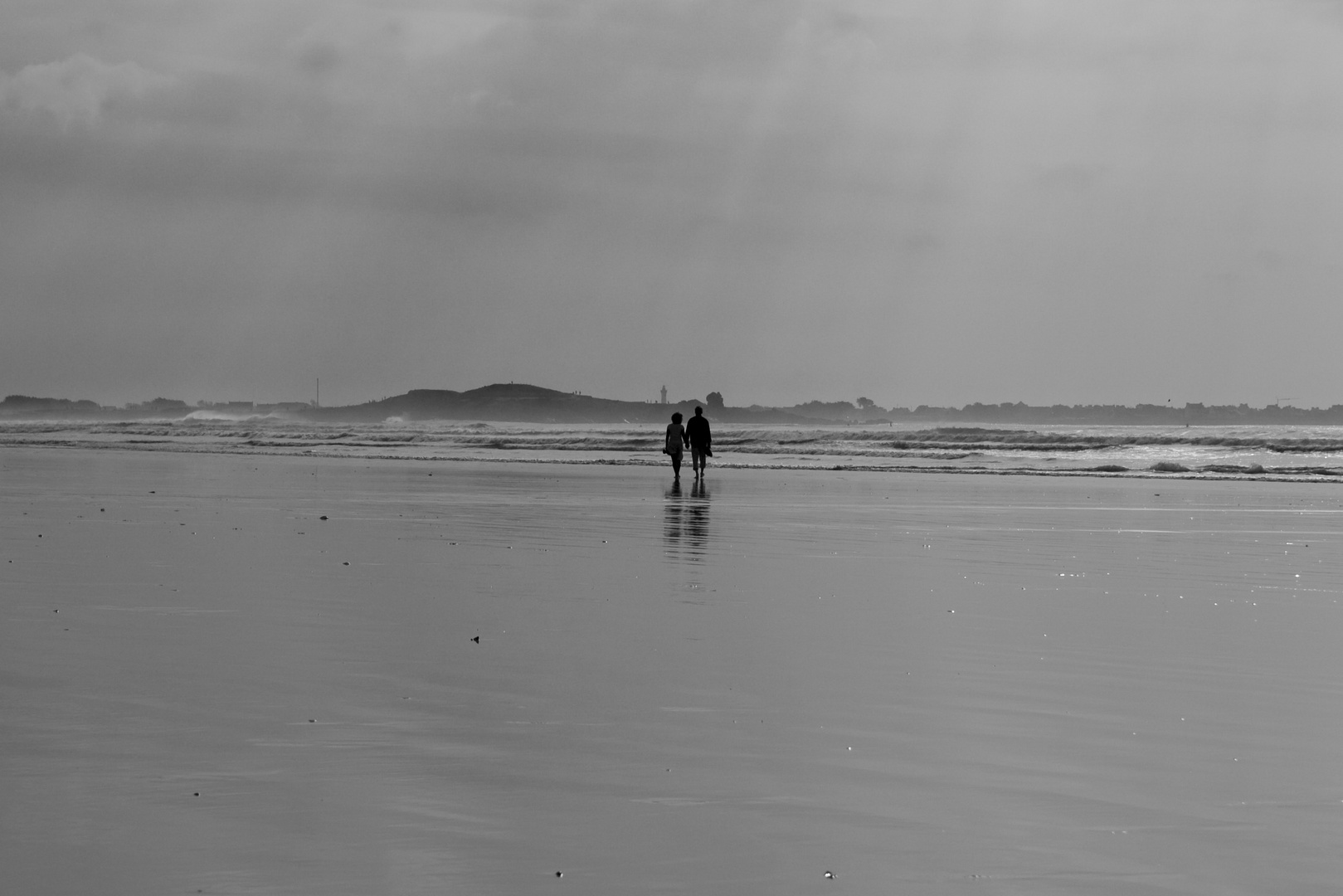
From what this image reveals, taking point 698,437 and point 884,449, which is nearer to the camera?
point 698,437

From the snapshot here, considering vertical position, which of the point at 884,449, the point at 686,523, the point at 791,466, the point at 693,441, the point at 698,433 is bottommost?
the point at 686,523

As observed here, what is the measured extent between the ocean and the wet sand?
27376 millimetres

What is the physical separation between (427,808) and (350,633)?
157 inches

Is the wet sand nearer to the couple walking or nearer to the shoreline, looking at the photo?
the couple walking

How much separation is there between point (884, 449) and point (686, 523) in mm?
38090

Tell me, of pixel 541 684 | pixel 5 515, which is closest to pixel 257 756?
pixel 541 684

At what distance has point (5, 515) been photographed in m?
18.4

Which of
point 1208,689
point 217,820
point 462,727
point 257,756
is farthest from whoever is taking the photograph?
point 1208,689

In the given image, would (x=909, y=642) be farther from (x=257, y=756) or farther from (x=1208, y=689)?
(x=257, y=756)

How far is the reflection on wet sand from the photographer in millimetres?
14773

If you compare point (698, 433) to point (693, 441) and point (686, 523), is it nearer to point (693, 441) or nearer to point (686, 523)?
point (693, 441)

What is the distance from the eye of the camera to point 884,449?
184ft

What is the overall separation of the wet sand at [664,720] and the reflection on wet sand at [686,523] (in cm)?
23

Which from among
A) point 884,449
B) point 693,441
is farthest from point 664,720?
point 884,449
